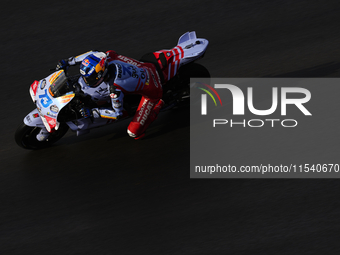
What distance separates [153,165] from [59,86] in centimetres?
184

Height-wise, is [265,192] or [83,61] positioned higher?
[83,61]

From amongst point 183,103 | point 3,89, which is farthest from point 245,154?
point 3,89

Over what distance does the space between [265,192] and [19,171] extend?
12.5ft

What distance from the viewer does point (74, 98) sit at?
7.47 metres

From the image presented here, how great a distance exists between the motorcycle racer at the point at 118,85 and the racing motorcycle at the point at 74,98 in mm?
170

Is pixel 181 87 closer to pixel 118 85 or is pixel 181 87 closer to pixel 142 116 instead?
pixel 142 116

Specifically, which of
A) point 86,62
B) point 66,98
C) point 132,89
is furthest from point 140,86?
point 66,98

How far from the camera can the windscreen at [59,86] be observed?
24.4 ft

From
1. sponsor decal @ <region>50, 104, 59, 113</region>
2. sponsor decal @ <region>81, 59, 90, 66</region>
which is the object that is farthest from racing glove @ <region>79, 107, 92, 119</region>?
sponsor decal @ <region>81, 59, 90, 66</region>

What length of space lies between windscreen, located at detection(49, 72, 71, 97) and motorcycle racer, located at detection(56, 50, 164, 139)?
199 mm

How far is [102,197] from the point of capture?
23.4 feet

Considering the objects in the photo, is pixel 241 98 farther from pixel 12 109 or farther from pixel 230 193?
pixel 12 109

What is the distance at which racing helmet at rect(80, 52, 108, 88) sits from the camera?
7.11 m

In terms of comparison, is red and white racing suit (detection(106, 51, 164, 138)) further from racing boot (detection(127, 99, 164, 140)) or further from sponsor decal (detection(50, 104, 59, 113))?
sponsor decal (detection(50, 104, 59, 113))
